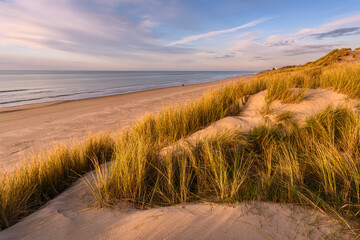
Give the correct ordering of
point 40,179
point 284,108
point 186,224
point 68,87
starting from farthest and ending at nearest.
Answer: point 68,87 < point 284,108 < point 40,179 < point 186,224

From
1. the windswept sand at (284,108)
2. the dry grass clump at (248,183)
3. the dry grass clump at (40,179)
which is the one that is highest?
the windswept sand at (284,108)

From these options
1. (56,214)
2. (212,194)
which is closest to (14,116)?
(56,214)

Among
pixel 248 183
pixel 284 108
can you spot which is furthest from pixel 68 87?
pixel 248 183

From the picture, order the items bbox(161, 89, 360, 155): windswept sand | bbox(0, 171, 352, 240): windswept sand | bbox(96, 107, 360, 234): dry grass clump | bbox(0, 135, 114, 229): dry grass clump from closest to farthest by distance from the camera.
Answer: bbox(0, 171, 352, 240): windswept sand
bbox(96, 107, 360, 234): dry grass clump
bbox(0, 135, 114, 229): dry grass clump
bbox(161, 89, 360, 155): windswept sand

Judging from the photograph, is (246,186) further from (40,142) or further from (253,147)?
(40,142)

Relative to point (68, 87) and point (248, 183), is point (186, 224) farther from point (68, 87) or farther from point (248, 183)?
point (68, 87)

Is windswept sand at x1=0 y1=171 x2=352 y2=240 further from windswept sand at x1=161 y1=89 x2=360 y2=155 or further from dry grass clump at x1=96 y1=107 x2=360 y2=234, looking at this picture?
windswept sand at x1=161 y1=89 x2=360 y2=155

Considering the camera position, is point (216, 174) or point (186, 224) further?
point (216, 174)

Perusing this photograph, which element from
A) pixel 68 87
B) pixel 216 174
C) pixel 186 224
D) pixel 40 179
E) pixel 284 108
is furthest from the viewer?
pixel 68 87

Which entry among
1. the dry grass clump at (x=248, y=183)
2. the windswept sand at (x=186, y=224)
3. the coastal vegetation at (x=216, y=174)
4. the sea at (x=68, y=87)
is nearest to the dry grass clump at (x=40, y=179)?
the coastal vegetation at (x=216, y=174)

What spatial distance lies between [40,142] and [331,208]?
5727 mm

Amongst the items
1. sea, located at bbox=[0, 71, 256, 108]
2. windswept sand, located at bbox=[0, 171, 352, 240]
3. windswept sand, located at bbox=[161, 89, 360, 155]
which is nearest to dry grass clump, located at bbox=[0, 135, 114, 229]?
windswept sand, located at bbox=[0, 171, 352, 240]

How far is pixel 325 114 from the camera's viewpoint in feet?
10.4

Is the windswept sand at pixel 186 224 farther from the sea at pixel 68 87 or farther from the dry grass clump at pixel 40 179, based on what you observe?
the sea at pixel 68 87
